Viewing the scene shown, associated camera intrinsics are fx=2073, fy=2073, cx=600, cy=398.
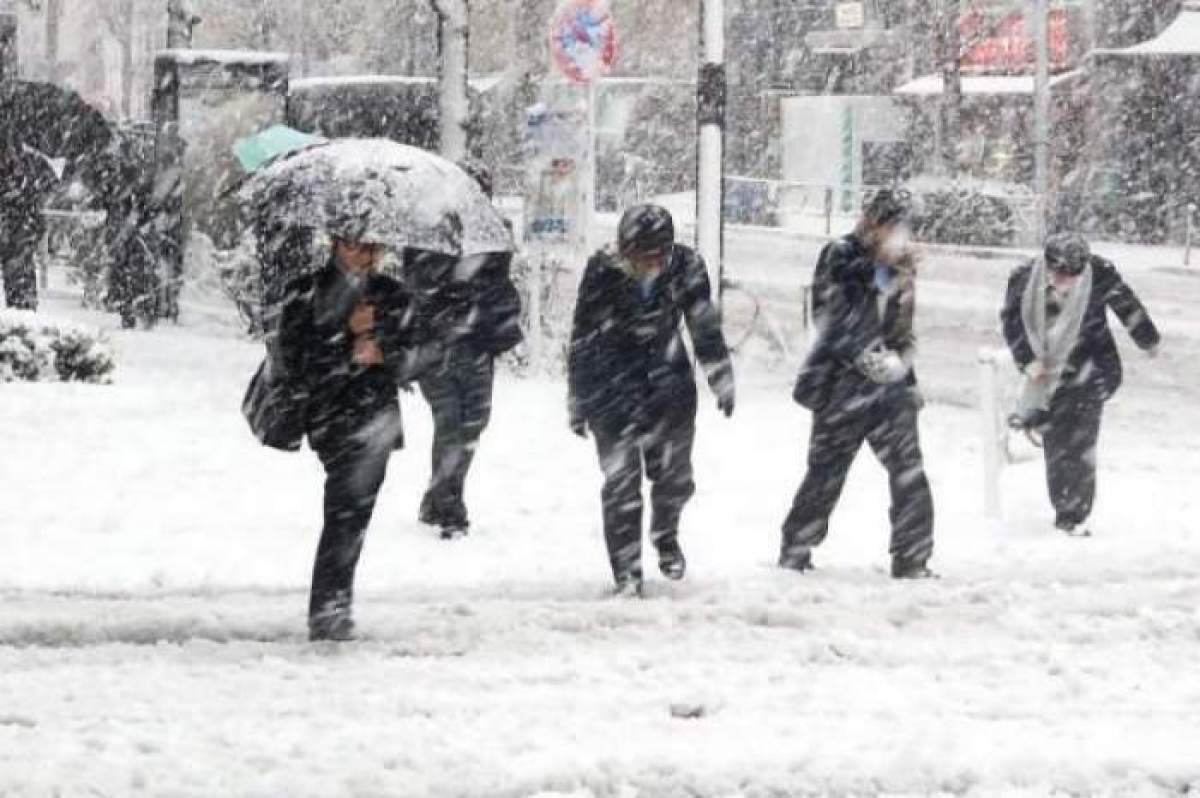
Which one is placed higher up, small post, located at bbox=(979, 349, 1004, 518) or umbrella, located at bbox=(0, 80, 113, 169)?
umbrella, located at bbox=(0, 80, 113, 169)

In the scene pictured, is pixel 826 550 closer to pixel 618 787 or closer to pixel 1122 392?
pixel 618 787

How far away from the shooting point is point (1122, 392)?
18.0 metres

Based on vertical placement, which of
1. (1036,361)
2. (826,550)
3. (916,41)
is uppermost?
(916,41)

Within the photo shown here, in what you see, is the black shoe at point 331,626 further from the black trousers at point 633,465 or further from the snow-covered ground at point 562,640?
the black trousers at point 633,465

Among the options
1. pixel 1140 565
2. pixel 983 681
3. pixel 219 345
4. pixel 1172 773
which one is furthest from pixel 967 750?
pixel 219 345

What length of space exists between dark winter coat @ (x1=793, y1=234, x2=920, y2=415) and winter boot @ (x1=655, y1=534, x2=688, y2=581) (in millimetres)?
861

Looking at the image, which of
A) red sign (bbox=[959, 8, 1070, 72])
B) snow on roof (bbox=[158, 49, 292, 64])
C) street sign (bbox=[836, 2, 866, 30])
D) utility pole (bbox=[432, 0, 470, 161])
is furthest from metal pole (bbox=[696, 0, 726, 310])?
street sign (bbox=[836, 2, 866, 30])

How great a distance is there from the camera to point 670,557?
→ 9.30 m

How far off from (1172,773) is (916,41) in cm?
4153

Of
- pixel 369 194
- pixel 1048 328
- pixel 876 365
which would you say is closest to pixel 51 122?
pixel 1048 328

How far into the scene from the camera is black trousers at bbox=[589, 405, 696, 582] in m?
8.83

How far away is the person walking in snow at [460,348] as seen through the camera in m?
9.91

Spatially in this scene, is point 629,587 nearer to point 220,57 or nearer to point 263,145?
point 263,145

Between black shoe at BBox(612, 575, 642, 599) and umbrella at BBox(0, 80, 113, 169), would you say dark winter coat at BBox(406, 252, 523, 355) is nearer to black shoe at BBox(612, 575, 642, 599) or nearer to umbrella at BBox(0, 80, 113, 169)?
black shoe at BBox(612, 575, 642, 599)
